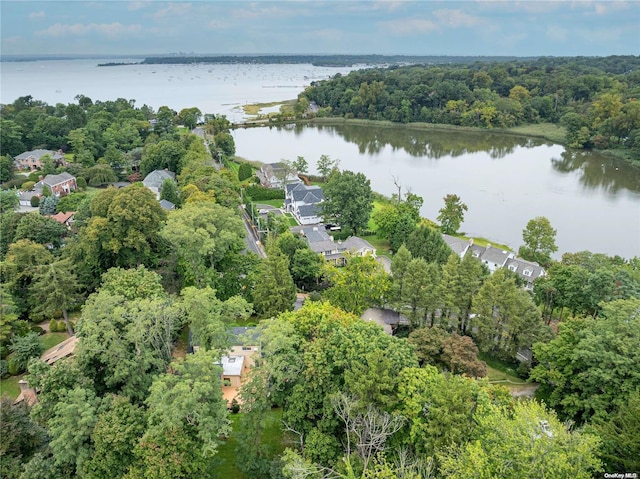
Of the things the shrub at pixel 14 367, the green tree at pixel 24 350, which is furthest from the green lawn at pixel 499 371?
the shrub at pixel 14 367

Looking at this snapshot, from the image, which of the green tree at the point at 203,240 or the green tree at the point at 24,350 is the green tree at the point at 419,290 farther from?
the green tree at the point at 24,350

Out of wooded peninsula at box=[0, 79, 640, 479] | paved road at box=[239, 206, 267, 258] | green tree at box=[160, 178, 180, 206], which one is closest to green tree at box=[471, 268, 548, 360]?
wooded peninsula at box=[0, 79, 640, 479]

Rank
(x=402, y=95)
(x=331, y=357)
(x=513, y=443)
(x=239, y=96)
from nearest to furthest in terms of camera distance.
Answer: (x=513, y=443) < (x=331, y=357) < (x=402, y=95) < (x=239, y=96)

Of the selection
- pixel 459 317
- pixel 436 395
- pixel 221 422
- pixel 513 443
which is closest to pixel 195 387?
pixel 221 422

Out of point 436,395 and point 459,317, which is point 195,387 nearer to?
point 436,395

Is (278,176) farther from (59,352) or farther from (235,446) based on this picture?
(235,446)

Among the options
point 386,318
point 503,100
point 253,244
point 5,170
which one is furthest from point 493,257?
point 503,100
